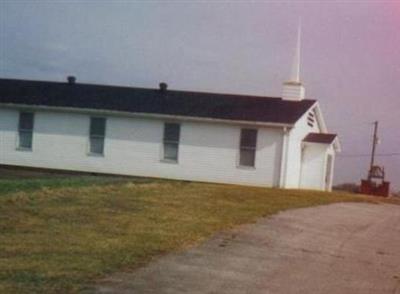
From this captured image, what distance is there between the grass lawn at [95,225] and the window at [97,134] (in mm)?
12223

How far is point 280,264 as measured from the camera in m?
11.1

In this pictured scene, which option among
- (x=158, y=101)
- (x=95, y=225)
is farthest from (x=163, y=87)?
(x=95, y=225)

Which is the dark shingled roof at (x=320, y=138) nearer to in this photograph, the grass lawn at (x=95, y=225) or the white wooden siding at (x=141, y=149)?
the white wooden siding at (x=141, y=149)

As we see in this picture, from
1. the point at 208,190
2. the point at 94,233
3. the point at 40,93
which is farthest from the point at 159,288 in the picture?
the point at 40,93

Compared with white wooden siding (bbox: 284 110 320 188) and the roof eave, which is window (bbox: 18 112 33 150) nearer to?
the roof eave

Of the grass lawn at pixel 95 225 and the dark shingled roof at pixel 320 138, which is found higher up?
the dark shingled roof at pixel 320 138

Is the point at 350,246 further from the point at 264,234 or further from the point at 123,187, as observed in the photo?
the point at 123,187

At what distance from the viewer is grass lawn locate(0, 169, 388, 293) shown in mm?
9156

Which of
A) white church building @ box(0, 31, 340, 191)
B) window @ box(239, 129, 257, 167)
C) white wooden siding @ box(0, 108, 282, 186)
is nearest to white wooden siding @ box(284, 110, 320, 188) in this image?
white church building @ box(0, 31, 340, 191)

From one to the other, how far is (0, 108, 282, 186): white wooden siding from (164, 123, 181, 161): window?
0.68 feet

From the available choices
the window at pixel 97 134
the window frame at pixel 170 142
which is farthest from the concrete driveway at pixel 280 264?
the window at pixel 97 134

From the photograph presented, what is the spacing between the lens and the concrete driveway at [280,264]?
916 cm

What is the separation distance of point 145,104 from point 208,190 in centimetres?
1216

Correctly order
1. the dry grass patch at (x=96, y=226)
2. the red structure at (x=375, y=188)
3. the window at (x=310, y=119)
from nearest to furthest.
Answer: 1. the dry grass patch at (x=96, y=226)
2. the window at (x=310, y=119)
3. the red structure at (x=375, y=188)
